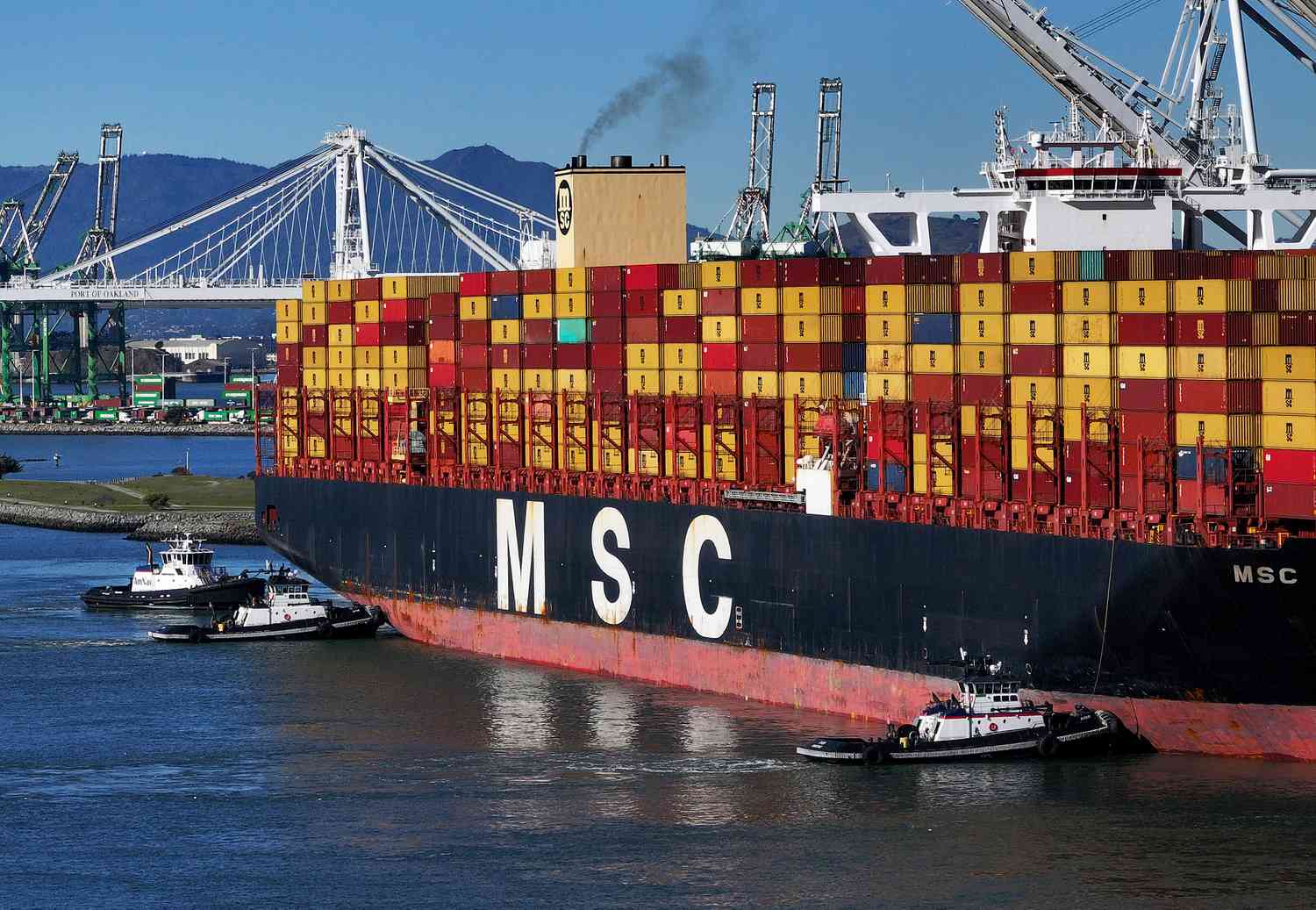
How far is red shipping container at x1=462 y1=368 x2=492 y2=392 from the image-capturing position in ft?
188

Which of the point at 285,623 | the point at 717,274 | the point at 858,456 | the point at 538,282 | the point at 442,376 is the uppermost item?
the point at 538,282

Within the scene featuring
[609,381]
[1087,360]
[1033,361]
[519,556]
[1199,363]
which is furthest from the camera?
[519,556]

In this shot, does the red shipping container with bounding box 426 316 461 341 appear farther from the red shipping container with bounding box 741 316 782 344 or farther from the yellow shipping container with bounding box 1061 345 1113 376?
the yellow shipping container with bounding box 1061 345 1113 376

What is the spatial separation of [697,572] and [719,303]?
615 cm

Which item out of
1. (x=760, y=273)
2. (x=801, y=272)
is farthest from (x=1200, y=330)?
(x=760, y=273)

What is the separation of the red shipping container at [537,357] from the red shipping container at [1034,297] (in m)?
15.1

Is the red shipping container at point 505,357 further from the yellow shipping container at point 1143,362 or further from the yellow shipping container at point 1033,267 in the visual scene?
the yellow shipping container at point 1143,362

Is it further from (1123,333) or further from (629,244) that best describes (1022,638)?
(629,244)

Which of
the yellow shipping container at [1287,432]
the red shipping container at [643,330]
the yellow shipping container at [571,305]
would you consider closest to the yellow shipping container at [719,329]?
the red shipping container at [643,330]

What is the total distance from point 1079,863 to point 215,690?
75.4 ft

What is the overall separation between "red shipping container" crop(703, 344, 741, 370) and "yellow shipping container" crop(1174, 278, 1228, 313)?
470 inches

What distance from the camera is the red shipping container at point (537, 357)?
54.8 m

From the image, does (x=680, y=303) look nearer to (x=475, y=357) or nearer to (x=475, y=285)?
(x=475, y=285)

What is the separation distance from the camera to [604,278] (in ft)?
174
